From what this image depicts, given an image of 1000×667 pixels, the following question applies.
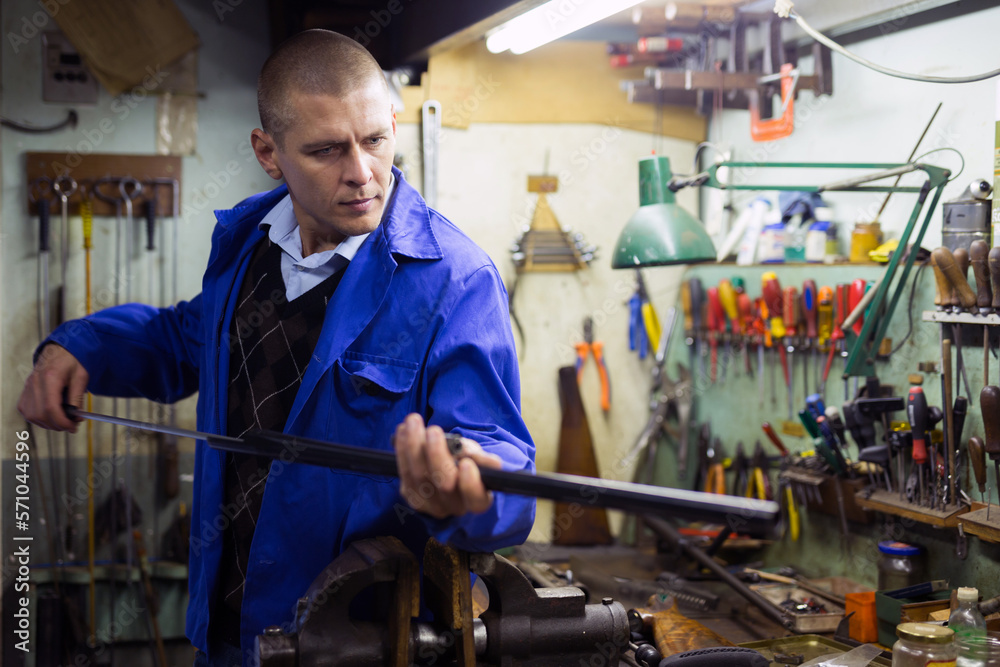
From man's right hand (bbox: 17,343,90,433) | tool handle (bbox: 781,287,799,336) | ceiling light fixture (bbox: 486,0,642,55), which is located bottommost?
man's right hand (bbox: 17,343,90,433)

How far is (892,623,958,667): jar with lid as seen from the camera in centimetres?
175

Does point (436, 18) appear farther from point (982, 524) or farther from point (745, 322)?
point (982, 524)

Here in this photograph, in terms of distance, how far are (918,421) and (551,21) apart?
1662 mm

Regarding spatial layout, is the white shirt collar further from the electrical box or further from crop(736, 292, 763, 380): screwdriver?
crop(736, 292, 763, 380): screwdriver

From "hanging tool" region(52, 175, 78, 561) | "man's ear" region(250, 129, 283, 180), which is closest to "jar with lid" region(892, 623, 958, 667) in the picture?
"man's ear" region(250, 129, 283, 180)

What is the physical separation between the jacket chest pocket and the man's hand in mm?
328

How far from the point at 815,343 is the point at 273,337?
2165mm

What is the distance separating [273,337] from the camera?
163 cm

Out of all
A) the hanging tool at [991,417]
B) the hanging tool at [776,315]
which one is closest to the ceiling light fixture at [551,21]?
the hanging tool at [776,315]

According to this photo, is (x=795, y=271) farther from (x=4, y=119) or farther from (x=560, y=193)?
(x=4, y=119)

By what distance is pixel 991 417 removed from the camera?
2.16 metres

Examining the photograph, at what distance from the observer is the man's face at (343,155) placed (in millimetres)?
1501

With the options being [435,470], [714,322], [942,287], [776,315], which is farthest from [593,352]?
[435,470]

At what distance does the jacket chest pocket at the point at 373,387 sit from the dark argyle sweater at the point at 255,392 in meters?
0.17
